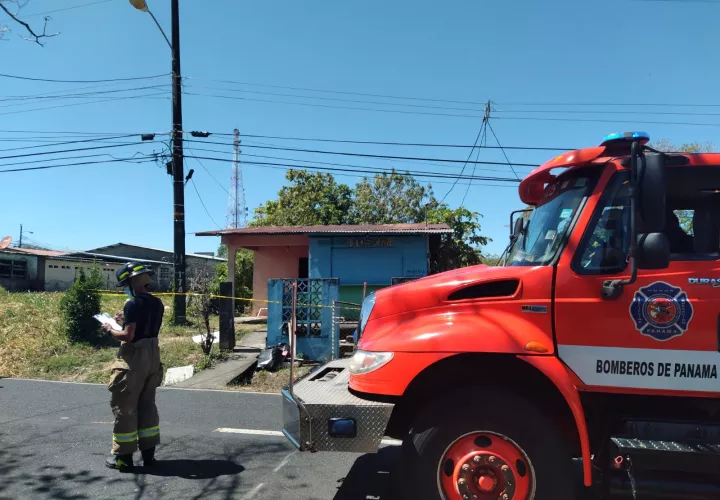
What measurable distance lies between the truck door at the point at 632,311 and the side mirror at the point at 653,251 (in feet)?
0.37

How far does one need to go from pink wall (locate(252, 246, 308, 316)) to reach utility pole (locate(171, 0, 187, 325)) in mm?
5103

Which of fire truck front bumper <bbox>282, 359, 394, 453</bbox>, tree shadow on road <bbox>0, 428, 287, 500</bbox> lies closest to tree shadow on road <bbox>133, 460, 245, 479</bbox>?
tree shadow on road <bbox>0, 428, 287, 500</bbox>

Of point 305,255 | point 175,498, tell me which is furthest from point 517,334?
point 305,255

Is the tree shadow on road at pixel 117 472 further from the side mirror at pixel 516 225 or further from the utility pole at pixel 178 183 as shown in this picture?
the utility pole at pixel 178 183

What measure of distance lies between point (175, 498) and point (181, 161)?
485 inches

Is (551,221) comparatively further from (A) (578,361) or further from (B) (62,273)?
(B) (62,273)

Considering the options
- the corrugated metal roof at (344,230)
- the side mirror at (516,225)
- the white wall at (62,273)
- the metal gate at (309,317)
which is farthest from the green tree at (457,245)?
the white wall at (62,273)

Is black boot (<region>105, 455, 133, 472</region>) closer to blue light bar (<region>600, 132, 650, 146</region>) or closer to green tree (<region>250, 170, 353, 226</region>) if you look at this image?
blue light bar (<region>600, 132, 650, 146</region>)

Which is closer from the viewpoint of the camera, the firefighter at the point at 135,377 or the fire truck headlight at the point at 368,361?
the fire truck headlight at the point at 368,361

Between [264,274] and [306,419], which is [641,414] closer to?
[306,419]

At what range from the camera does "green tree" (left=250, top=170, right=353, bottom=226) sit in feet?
88.5

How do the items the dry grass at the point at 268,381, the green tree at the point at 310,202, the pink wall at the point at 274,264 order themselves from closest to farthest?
the dry grass at the point at 268,381, the pink wall at the point at 274,264, the green tree at the point at 310,202

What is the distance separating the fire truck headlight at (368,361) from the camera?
3.21m

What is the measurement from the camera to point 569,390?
3025 mm
